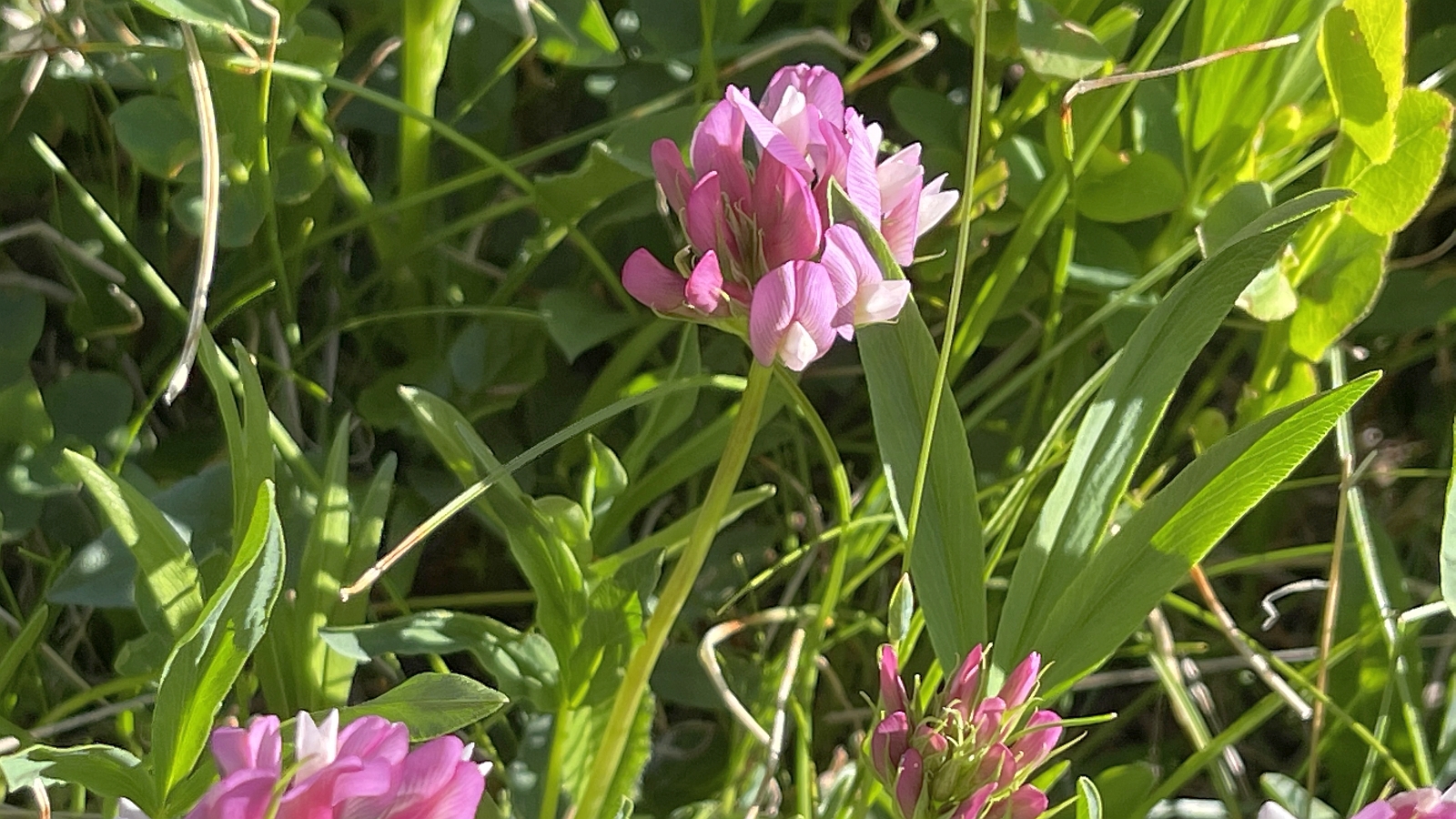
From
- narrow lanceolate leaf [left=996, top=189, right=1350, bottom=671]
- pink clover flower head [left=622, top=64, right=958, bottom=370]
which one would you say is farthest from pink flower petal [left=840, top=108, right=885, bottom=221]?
narrow lanceolate leaf [left=996, top=189, right=1350, bottom=671]

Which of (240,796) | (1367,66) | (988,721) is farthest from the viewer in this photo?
(1367,66)

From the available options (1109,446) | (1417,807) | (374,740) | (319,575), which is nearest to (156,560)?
(319,575)

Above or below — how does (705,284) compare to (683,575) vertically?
above

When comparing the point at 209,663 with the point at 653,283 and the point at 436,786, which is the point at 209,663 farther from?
the point at 653,283

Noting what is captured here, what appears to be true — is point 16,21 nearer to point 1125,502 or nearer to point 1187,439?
point 1125,502

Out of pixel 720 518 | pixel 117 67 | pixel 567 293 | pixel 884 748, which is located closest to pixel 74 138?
pixel 117 67

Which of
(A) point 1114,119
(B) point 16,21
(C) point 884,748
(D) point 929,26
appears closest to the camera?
(C) point 884,748

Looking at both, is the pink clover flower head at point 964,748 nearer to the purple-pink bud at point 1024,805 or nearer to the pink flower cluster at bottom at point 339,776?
the purple-pink bud at point 1024,805
